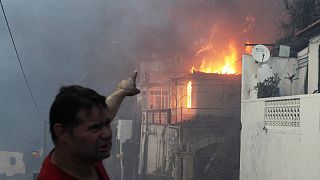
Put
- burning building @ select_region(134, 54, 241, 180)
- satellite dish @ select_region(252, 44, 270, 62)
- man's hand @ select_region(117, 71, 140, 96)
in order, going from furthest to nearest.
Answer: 1. burning building @ select_region(134, 54, 241, 180)
2. satellite dish @ select_region(252, 44, 270, 62)
3. man's hand @ select_region(117, 71, 140, 96)

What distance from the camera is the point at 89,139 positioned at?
192 cm

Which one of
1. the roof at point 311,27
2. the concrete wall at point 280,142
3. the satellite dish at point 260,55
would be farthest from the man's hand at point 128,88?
the satellite dish at point 260,55

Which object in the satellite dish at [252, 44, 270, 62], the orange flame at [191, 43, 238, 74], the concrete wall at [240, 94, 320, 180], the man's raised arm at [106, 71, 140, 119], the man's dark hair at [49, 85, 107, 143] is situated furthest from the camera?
the orange flame at [191, 43, 238, 74]

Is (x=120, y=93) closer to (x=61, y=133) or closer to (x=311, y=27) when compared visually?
→ (x=61, y=133)

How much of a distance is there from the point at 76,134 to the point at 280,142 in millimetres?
9676

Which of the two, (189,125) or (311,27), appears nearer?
(311,27)

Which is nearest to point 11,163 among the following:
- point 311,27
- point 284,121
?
point 311,27

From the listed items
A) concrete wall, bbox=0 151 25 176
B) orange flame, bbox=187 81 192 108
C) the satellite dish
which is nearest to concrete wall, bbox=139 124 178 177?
orange flame, bbox=187 81 192 108

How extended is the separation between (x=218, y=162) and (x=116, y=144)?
2318 cm

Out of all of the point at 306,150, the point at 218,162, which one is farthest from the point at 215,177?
the point at 306,150

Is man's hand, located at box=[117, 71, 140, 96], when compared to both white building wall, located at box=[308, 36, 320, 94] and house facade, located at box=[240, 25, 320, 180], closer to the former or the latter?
house facade, located at box=[240, 25, 320, 180]

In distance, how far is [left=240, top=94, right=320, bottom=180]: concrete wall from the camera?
9.13m

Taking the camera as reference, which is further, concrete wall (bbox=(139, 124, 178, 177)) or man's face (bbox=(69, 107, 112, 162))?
concrete wall (bbox=(139, 124, 178, 177))

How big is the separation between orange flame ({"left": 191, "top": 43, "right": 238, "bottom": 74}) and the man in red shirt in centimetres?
3407
